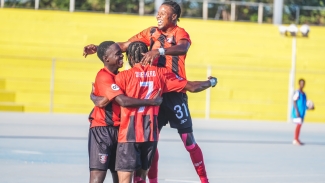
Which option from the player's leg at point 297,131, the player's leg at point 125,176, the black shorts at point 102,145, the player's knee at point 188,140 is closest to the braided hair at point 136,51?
the black shorts at point 102,145

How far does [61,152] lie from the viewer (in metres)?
13.9

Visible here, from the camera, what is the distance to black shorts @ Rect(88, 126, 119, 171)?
7453 mm

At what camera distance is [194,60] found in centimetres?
3259

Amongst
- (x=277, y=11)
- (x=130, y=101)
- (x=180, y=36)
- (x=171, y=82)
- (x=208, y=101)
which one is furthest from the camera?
(x=277, y=11)

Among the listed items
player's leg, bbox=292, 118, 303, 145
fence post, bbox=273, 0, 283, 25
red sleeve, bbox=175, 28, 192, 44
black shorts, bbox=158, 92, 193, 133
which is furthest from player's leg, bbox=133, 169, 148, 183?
fence post, bbox=273, 0, 283, 25

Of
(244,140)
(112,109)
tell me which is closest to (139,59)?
(112,109)

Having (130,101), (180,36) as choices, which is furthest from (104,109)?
(180,36)

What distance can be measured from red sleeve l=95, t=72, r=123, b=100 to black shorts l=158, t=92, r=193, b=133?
5.58 ft

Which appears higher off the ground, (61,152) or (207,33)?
(207,33)

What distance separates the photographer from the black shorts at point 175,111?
909 cm

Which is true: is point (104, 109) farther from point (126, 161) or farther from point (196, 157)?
point (196, 157)

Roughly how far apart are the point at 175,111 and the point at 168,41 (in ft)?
2.47

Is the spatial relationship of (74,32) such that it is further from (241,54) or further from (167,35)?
(167,35)

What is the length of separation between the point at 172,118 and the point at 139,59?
5.54ft
